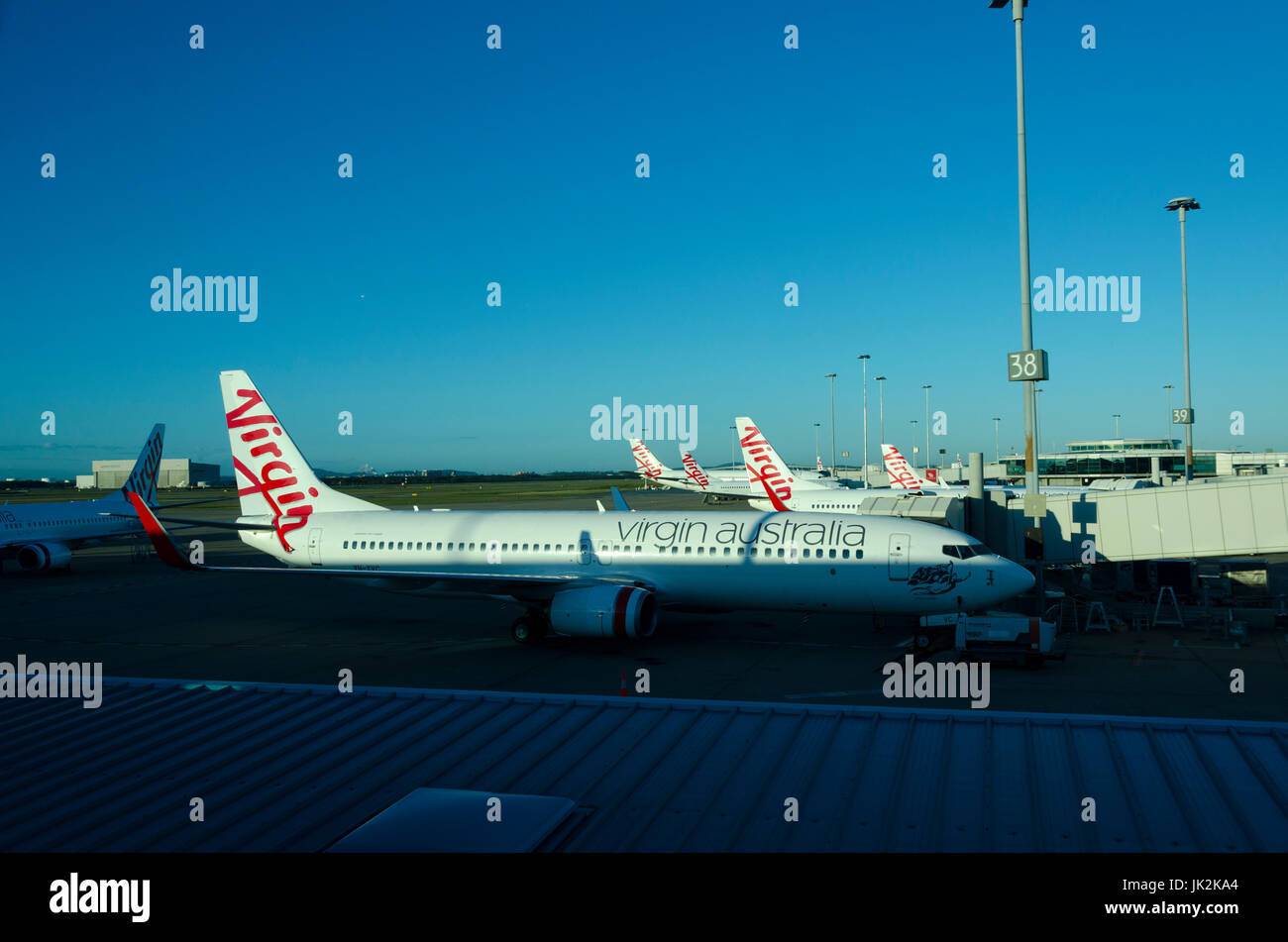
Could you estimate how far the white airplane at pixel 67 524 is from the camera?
43031 mm

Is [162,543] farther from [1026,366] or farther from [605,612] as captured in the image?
[1026,366]

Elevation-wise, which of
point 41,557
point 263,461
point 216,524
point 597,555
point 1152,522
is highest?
point 263,461

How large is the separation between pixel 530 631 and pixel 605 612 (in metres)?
3.54

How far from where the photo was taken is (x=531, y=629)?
82.2 feet

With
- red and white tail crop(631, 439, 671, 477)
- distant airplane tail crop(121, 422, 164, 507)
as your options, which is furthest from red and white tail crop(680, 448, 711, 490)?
distant airplane tail crop(121, 422, 164, 507)

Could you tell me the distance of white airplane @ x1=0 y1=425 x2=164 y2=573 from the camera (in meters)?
43.0

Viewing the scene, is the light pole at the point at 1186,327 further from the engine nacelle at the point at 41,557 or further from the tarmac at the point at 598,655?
the engine nacelle at the point at 41,557

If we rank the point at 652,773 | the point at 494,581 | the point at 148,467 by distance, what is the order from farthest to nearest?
the point at 148,467 < the point at 494,581 < the point at 652,773

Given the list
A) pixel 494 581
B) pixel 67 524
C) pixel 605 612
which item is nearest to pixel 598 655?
pixel 605 612

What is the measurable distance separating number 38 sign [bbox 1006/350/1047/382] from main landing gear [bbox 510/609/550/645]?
16157 mm

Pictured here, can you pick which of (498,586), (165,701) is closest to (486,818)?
(165,701)

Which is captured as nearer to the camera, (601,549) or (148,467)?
(601,549)
